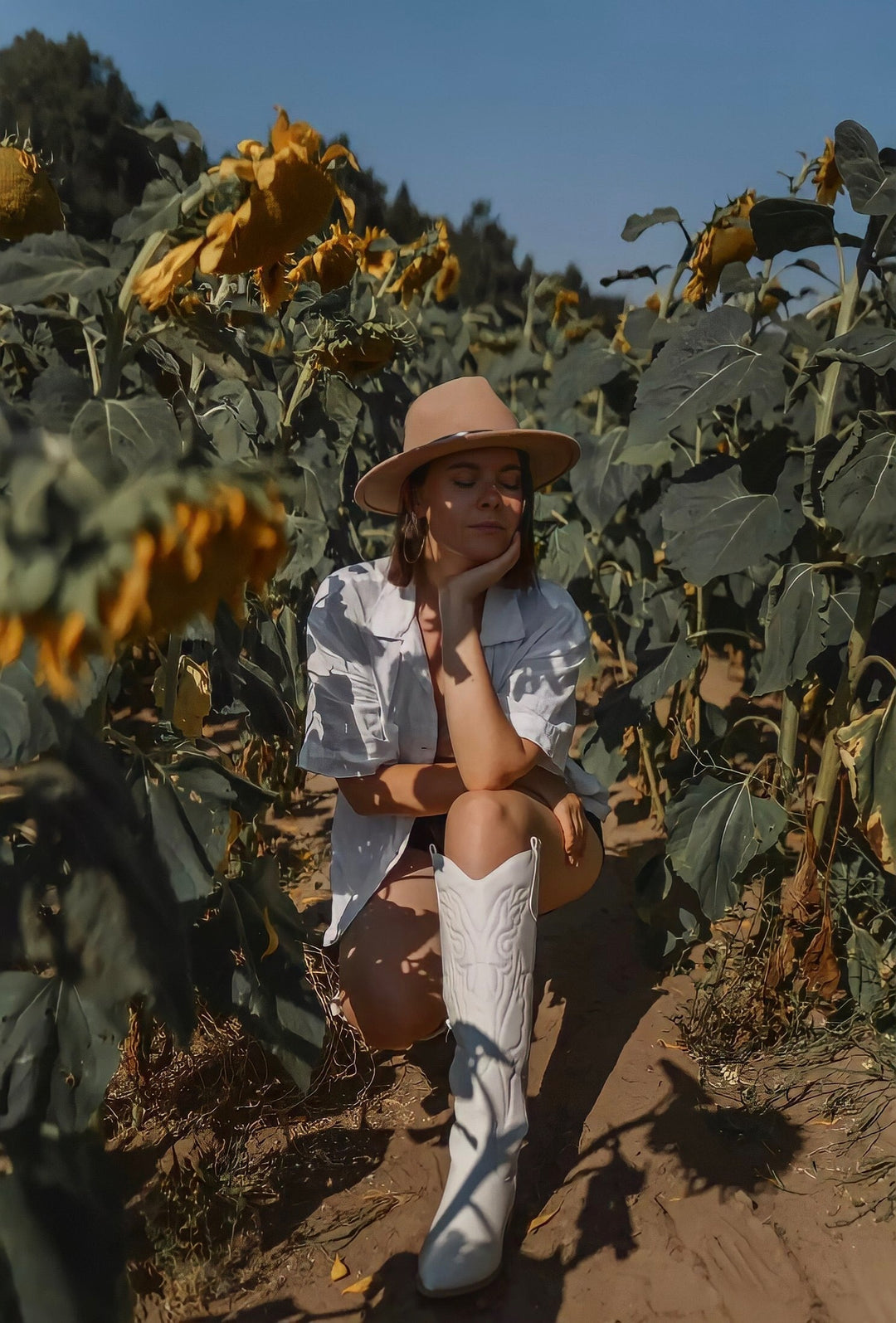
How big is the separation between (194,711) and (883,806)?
1.07 metres

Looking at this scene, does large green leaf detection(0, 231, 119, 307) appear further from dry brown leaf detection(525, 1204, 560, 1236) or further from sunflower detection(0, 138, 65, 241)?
dry brown leaf detection(525, 1204, 560, 1236)

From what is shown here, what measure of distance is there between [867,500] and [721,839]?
1.85ft

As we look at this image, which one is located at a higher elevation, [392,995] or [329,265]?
[329,265]

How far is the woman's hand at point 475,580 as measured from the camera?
1.59 metres

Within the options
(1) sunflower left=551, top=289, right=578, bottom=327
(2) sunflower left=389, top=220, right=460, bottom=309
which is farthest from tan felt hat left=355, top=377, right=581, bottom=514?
(1) sunflower left=551, top=289, right=578, bottom=327

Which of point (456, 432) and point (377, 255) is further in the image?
point (377, 255)

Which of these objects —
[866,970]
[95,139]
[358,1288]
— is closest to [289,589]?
[866,970]

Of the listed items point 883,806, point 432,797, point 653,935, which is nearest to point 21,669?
point 432,797

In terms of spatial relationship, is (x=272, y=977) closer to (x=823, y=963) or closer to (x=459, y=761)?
(x=459, y=761)

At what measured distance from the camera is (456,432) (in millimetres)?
1591

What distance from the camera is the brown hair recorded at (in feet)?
5.63

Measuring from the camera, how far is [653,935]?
6.54 ft

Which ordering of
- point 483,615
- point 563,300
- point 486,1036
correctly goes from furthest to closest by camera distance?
point 563,300 < point 483,615 < point 486,1036

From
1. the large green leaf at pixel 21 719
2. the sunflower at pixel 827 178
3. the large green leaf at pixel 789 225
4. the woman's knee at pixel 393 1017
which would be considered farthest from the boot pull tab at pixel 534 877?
the sunflower at pixel 827 178
